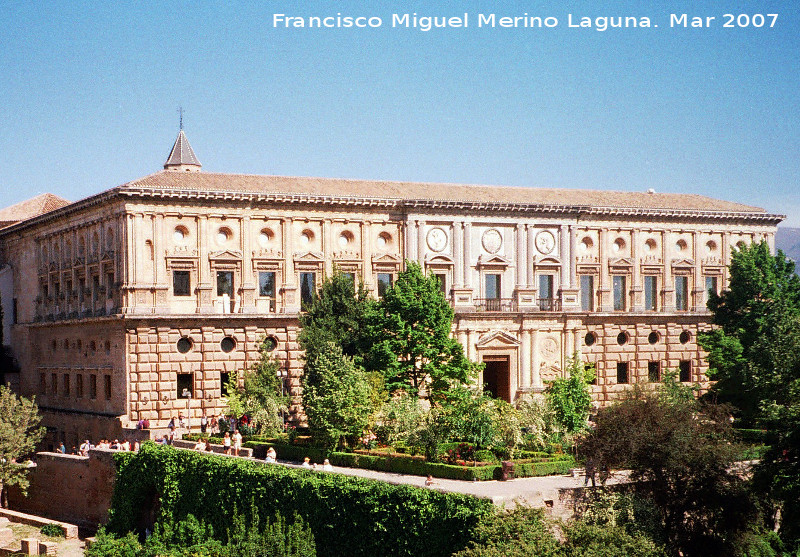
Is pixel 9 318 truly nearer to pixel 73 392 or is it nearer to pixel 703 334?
pixel 73 392

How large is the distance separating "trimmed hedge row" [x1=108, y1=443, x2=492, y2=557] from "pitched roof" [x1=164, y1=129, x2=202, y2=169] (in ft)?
117

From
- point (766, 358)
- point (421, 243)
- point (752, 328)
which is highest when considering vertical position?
point (421, 243)

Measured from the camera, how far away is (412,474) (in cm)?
4197

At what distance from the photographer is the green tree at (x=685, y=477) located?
36.8 meters

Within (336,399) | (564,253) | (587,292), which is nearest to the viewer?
(336,399)

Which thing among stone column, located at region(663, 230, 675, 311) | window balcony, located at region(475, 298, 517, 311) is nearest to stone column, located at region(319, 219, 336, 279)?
window balcony, located at region(475, 298, 517, 311)

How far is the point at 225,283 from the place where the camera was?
57.2 metres

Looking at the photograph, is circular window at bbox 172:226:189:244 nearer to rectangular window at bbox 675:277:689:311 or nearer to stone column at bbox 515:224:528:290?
stone column at bbox 515:224:528:290

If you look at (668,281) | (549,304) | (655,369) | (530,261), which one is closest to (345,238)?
(530,261)

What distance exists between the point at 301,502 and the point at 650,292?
1311 inches

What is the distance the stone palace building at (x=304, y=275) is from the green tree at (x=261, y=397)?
2245 millimetres

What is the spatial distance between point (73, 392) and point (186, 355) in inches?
330

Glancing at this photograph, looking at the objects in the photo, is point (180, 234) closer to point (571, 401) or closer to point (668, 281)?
point (571, 401)

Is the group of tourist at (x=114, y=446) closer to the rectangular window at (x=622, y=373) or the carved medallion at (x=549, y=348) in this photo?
the carved medallion at (x=549, y=348)
